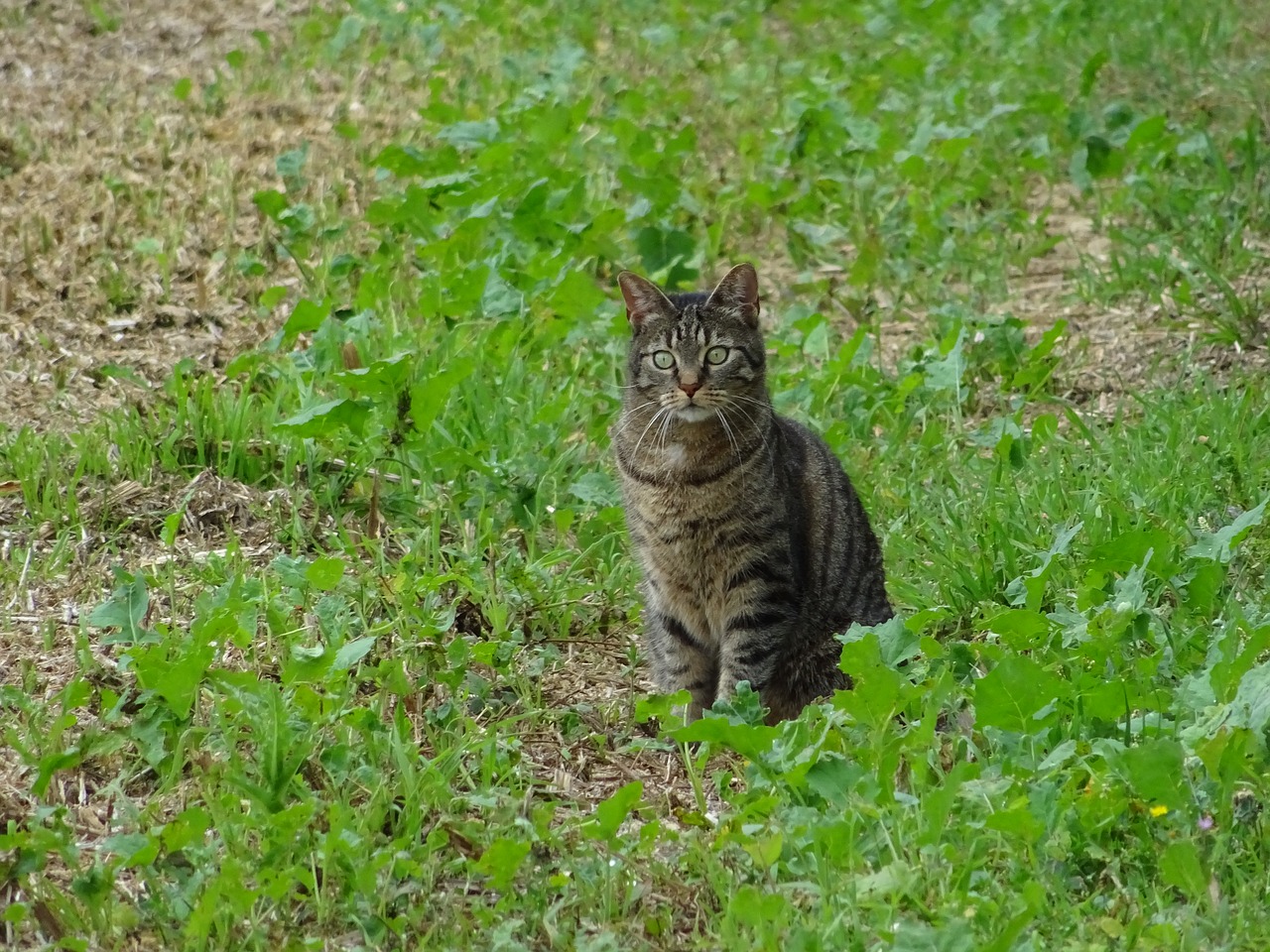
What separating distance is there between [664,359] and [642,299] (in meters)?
0.22

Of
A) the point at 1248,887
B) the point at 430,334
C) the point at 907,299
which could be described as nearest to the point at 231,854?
the point at 1248,887

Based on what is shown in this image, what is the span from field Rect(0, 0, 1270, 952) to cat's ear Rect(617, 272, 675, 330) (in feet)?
2.04

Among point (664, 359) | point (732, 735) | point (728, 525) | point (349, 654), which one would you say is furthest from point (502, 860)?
point (664, 359)

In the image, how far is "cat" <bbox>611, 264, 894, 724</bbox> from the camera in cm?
417

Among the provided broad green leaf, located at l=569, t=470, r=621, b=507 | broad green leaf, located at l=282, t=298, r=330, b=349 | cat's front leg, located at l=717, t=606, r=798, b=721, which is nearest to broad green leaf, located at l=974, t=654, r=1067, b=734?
cat's front leg, located at l=717, t=606, r=798, b=721

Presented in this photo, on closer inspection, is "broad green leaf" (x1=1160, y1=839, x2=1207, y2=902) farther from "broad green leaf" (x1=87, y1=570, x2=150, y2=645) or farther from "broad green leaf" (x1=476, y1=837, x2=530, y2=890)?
"broad green leaf" (x1=87, y1=570, x2=150, y2=645)

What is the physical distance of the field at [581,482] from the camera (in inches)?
121

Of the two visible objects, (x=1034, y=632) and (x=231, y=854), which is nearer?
(x=231, y=854)

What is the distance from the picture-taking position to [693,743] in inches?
158

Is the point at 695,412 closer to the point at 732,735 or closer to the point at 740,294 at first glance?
the point at 740,294

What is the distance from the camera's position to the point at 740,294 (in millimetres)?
4418

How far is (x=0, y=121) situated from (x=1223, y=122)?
5625 mm

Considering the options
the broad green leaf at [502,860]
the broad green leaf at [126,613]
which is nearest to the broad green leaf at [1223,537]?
the broad green leaf at [502,860]

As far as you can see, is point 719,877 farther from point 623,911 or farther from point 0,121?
point 0,121
